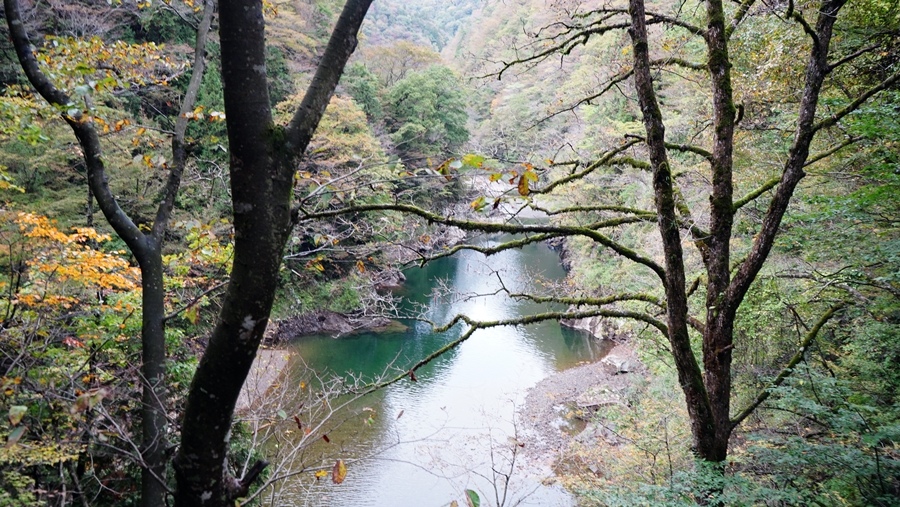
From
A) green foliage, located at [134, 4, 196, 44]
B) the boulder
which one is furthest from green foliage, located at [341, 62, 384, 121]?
the boulder

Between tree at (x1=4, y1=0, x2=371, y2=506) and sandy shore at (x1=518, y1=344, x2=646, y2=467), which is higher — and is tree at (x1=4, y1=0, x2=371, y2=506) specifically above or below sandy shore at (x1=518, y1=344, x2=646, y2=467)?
above

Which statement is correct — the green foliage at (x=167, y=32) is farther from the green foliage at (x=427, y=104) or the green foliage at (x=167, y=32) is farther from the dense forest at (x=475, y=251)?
the green foliage at (x=427, y=104)

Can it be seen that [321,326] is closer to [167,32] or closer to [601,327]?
[601,327]

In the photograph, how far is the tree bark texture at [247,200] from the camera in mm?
1332

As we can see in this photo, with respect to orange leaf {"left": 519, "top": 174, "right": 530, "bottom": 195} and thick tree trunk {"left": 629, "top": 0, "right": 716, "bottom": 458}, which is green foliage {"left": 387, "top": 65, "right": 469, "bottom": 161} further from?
orange leaf {"left": 519, "top": 174, "right": 530, "bottom": 195}

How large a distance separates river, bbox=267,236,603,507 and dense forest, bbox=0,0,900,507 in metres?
0.17

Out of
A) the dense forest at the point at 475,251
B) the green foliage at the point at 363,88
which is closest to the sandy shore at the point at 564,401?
the dense forest at the point at 475,251

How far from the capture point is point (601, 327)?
15.9 metres

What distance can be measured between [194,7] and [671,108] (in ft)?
49.4

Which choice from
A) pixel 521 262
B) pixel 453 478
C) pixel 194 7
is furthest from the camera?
pixel 521 262

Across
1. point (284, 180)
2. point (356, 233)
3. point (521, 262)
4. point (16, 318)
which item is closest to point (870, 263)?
Result: point (356, 233)

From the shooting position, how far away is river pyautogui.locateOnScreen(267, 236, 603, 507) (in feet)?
26.4

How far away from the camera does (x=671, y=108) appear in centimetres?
1523

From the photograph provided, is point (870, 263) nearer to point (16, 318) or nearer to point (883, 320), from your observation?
point (883, 320)
